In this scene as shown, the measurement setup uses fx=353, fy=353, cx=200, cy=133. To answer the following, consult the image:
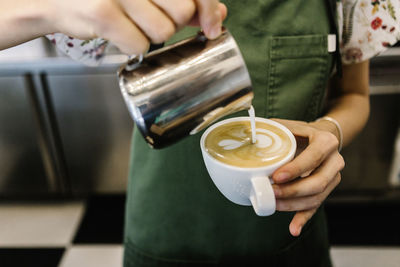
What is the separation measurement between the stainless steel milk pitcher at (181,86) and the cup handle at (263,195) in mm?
118

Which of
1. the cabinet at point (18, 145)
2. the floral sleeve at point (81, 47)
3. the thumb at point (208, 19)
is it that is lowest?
the cabinet at point (18, 145)

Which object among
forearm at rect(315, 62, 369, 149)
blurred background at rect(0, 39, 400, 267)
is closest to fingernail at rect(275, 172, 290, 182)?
forearm at rect(315, 62, 369, 149)

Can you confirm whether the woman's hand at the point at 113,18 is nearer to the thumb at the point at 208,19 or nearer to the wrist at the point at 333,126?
the thumb at the point at 208,19

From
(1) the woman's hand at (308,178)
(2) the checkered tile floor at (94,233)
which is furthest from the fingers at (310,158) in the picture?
(2) the checkered tile floor at (94,233)

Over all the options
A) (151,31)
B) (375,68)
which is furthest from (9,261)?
(375,68)

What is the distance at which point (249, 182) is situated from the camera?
0.53 metres

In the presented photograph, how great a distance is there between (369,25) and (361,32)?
21 mm

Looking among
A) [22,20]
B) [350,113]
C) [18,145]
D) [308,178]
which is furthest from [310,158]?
[18,145]

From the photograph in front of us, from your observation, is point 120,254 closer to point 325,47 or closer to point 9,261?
point 9,261

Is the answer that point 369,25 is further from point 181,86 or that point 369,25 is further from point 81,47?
point 81,47

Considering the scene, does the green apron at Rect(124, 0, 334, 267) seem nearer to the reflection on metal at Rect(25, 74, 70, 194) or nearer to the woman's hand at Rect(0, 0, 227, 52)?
the woman's hand at Rect(0, 0, 227, 52)

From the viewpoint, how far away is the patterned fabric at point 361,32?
2.51 feet

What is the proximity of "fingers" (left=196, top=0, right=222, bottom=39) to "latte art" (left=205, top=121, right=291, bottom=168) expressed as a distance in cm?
19

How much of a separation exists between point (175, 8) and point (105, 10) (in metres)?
0.08
